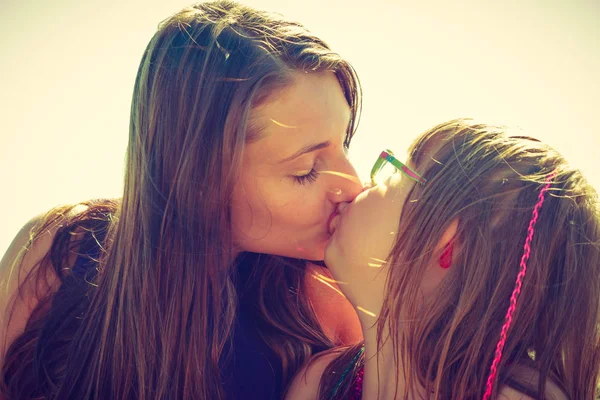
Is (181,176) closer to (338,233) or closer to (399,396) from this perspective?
(338,233)

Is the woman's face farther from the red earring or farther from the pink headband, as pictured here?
the pink headband

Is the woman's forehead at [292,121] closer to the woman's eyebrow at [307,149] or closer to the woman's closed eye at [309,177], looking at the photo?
the woman's eyebrow at [307,149]

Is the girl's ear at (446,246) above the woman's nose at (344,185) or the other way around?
the other way around

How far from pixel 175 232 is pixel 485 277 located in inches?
55.9

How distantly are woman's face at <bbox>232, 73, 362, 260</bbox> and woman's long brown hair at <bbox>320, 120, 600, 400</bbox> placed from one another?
52 cm

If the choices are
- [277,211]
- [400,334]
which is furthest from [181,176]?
[400,334]

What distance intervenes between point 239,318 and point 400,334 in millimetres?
1102

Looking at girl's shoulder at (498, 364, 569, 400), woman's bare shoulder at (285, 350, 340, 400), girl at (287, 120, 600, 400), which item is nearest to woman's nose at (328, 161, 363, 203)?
girl at (287, 120, 600, 400)

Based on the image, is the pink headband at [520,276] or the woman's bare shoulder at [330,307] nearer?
the pink headband at [520,276]

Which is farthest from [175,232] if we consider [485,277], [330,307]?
[485,277]

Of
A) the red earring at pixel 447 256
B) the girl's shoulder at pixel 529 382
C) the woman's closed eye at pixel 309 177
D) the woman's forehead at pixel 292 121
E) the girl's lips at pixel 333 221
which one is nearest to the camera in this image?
the girl's shoulder at pixel 529 382

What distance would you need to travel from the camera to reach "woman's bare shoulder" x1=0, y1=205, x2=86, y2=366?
8.67 ft

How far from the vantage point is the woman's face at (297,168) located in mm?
2400

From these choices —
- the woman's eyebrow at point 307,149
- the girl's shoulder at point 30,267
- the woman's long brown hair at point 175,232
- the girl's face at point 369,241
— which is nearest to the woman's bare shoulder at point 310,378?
the woman's long brown hair at point 175,232
